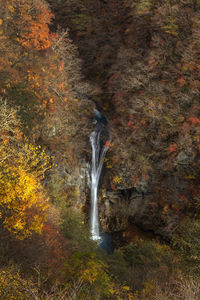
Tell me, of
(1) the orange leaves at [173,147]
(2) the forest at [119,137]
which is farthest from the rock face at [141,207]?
(1) the orange leaves at [173,147]

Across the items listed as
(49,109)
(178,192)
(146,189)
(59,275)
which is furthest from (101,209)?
(59,275)

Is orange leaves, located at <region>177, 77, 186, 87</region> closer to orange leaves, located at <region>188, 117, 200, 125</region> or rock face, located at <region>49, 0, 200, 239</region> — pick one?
rock face, located at <region>49, 0, 200, 239</region>

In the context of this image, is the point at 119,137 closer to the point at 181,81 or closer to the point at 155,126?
the point at 155,126

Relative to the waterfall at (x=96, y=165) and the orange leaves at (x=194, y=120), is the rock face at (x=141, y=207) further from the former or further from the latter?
the orange leaves at (x=194, y=120)

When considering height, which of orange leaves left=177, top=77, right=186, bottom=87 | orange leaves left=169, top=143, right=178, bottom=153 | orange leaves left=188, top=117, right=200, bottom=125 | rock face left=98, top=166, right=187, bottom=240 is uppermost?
orange leaves left=177, top=77, right=186, bottom=87

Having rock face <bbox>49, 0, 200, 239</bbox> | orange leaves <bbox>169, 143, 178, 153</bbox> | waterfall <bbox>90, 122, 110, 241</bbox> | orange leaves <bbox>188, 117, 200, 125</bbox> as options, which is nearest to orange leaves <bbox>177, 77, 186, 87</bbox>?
rock face <bbox>49, 0, 200, 239</bbox>
